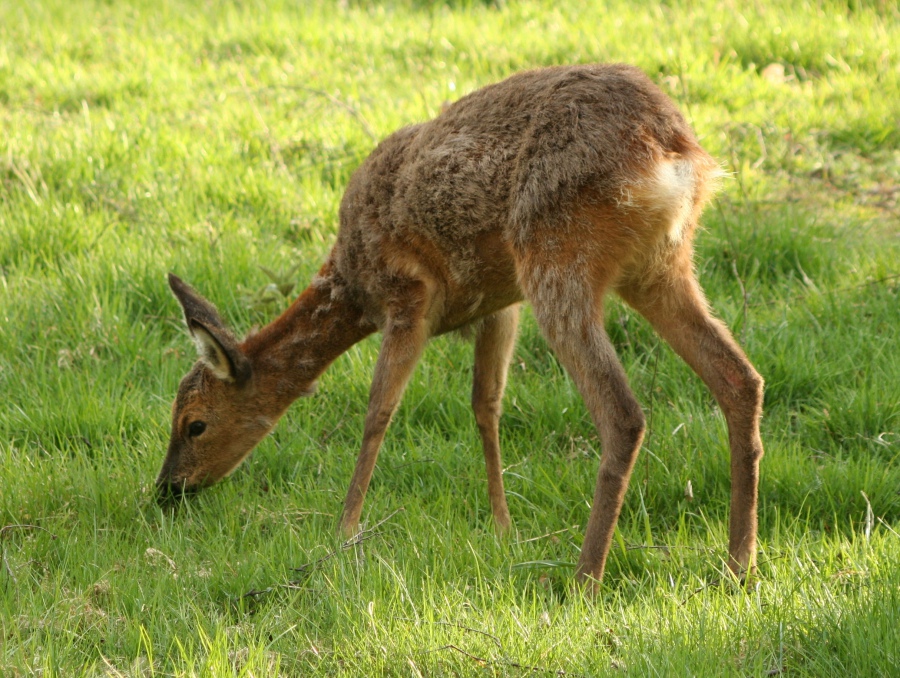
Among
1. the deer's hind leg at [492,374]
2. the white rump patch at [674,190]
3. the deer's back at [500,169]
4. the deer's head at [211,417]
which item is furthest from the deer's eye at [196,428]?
the white rump patch at [674,190]

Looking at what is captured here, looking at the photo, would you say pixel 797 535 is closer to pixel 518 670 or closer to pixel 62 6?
pixel 518 670

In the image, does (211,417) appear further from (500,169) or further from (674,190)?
(674,190)

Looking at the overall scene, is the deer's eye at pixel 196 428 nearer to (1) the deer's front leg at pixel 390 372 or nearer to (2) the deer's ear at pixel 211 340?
(2) the deer's ear at pixel 211 340

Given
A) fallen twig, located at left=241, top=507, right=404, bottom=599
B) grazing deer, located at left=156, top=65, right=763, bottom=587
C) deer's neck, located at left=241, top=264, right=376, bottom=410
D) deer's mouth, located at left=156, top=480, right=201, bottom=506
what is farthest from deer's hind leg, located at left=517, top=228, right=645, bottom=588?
deer's mouth, located at left=156, top=480, right=201, bottom=506

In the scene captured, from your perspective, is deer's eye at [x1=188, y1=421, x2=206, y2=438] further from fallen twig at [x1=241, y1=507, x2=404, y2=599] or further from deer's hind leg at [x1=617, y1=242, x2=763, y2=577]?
deer's hind leg at [x1=617, y1=242, x2=763, y2=577]

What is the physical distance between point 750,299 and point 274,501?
2.64 metres

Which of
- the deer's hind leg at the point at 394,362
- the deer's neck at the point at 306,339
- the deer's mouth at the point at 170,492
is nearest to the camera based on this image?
the deer's hind leg at the point at 394,362

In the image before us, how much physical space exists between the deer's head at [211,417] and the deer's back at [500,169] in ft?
2.12

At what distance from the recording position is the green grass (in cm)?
342

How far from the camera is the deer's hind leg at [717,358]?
3.89 meters

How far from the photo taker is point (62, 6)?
1029 cm

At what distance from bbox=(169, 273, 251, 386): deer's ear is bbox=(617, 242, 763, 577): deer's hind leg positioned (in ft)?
5.41

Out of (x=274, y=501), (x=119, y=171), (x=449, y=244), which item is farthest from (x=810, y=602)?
(x=119, y=171)

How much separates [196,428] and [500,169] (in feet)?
5.87
